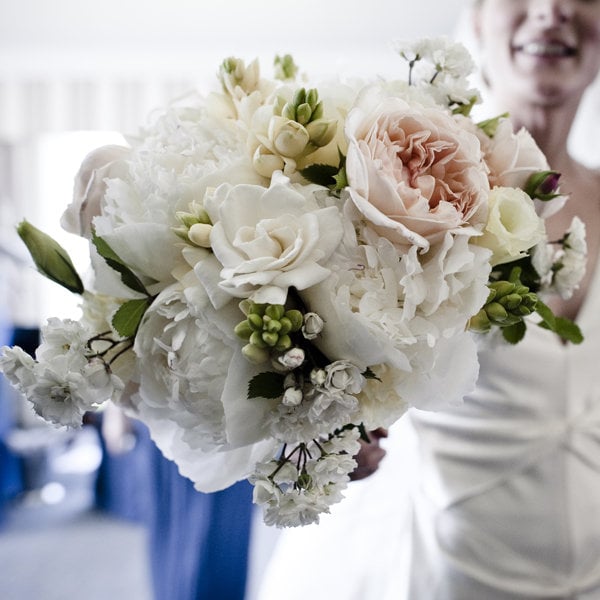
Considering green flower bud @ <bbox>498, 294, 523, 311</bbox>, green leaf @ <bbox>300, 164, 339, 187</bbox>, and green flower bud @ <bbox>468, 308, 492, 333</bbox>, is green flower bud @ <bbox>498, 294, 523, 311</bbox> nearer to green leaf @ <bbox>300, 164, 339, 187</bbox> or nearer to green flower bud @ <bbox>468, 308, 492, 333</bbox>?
green flower bud @ <bbox>468, 308, 492, 333</bbox>

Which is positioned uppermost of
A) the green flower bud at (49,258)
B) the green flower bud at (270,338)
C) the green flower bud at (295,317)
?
the green flower bud at (295,317)

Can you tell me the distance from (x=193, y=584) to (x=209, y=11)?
3.77 m

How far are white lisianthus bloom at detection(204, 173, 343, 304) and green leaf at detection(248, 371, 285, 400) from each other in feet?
0.19

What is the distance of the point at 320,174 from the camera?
1.50 feet

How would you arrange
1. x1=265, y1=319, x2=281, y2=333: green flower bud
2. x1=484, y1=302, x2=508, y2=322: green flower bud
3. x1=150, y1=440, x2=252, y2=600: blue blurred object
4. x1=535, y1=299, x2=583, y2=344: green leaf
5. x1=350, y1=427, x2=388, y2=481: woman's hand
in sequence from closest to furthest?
x1=265, y1=319, x2=281, y2=333: green flower bud < x1=484, y1=302, x2=508, y2=322: green flower bud < x1=535, y1=299, x2=583, y2=344: green leaf < x1=350, y1=427, x2=388, y2=481: woman's hand < x1=150, y1=440, x2=252, y2=600: blue blurred object

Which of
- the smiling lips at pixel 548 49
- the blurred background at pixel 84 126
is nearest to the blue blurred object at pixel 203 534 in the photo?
the smiling lips at pixel 548 49

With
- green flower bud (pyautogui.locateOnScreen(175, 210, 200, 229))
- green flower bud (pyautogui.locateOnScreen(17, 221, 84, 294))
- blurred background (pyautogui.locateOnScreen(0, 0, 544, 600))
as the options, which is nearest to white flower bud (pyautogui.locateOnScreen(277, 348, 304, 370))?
green flower bud (pyautogui.locateOnScreen(175, 210, 200, 229))

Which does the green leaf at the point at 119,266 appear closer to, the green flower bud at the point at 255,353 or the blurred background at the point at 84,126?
the green flower bud at the point at 255,353

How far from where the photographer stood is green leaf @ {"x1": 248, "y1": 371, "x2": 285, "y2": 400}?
415 millimetres

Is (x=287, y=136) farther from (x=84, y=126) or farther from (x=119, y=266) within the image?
(x=84, y=126)

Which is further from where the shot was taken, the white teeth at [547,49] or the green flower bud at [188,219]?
the white teeth at [547,49]

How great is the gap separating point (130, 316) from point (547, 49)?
74 centimetres

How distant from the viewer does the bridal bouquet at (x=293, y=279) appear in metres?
0.41

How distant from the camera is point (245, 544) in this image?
106 centimetres
